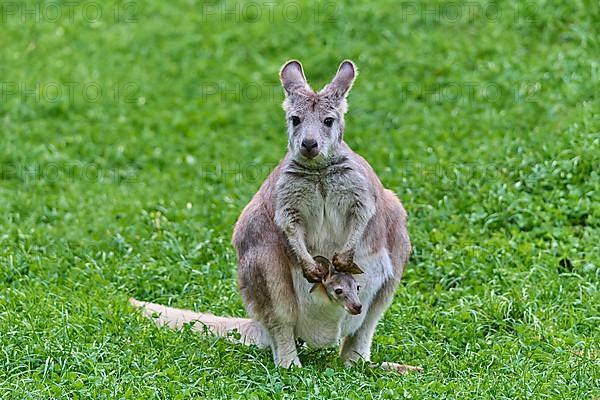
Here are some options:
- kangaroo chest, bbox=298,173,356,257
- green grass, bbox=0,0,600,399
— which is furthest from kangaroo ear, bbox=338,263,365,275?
green grass, bbox=0,0,600,399

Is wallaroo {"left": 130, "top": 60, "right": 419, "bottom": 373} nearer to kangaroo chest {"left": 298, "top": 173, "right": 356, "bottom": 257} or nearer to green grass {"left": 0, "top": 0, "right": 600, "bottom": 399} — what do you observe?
kangaroo chest {"left": 298, "top": 173, "right": 356, "bottom": 257}

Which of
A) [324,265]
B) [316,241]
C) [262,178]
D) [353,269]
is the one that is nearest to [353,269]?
[353,269]

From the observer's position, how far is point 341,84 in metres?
5.89

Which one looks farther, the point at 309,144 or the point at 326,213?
the point at 326,213

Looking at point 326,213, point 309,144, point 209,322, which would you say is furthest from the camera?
point 209,322

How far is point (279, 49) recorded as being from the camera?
11.9 m

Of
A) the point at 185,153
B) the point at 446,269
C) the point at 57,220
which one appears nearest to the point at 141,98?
the point at 185,153

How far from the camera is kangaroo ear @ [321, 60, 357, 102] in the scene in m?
5.84

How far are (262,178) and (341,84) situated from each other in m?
3.89

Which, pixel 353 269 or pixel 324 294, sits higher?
pixel 353 269

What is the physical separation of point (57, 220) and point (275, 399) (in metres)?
4.05

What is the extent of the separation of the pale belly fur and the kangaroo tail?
335mm

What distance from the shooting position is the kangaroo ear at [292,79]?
19.2 ft

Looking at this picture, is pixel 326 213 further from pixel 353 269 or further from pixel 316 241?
pixel 353 269
